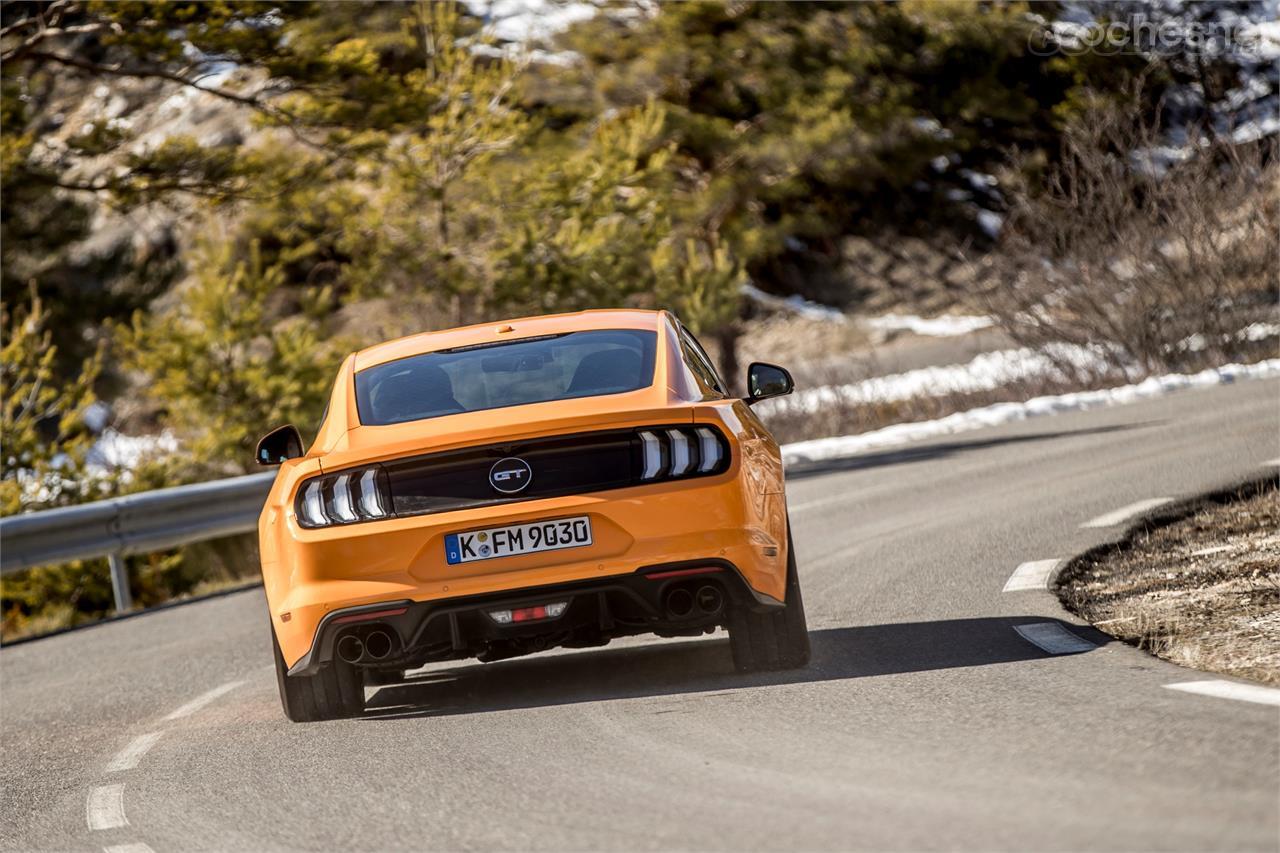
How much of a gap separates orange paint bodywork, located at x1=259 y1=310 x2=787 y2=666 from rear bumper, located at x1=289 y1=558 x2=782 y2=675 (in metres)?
0.03

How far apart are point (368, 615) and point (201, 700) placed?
227cm

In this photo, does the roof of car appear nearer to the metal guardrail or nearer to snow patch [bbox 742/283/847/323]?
the metal guardrail

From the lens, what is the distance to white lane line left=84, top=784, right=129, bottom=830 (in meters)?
5.72

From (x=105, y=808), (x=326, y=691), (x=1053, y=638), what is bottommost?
(x=1053, y=638)

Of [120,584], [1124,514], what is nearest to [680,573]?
[1124,514]

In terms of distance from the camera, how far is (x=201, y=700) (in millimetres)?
8375

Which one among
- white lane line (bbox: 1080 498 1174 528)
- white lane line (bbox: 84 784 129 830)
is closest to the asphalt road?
white lane line (bbox: 84 784 129 830)

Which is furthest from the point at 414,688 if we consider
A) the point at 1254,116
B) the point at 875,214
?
the point at 875,214

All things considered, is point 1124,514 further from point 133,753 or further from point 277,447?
point 133,753

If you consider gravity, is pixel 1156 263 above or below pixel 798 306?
above

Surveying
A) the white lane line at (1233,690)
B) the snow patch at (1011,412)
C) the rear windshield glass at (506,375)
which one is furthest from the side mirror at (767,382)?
the snow patch at (1011,412)

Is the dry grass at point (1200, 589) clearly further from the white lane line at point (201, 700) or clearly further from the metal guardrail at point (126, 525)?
the metal guardrail at point (126, 525)

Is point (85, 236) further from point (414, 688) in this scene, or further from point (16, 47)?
point (414, 688)

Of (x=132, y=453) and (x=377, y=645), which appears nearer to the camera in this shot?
(x=377, y=645)
